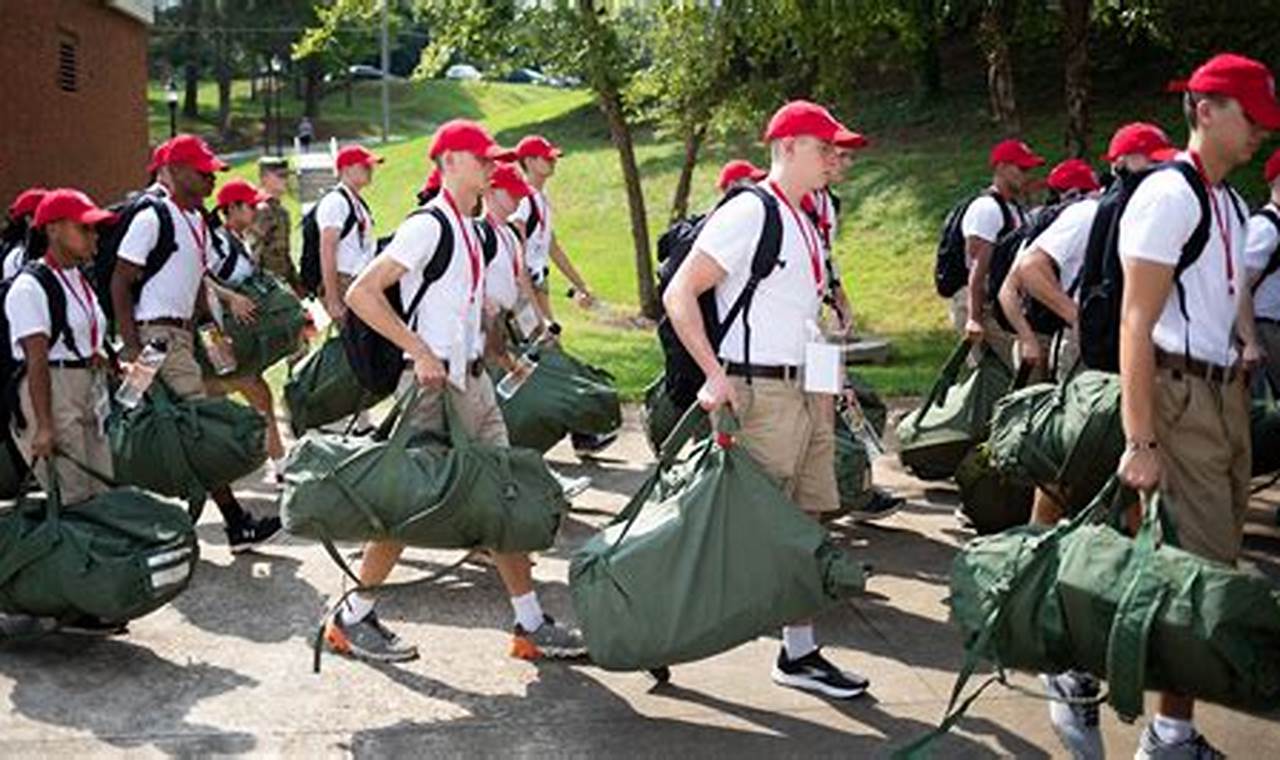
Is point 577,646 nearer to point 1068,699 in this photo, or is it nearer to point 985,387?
point 1068,699

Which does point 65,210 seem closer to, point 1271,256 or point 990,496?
point 990,496

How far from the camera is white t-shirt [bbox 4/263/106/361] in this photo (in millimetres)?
6129

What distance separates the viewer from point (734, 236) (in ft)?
17.9

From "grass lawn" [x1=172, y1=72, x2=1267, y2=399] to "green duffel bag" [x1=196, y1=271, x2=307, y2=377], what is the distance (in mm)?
3859

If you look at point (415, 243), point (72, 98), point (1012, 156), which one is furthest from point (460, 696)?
point (72, 98)

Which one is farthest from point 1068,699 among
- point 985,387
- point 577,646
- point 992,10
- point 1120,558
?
point 992,10

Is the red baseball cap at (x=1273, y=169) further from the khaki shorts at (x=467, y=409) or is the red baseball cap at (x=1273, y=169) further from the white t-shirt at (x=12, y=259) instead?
the white t-shirt at (x=12, y=259)

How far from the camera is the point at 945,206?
21.4 m

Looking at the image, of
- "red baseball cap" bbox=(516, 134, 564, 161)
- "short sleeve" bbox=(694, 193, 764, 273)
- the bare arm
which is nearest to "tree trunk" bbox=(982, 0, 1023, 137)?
"red baseball cap" bbox=(516, 134, 564, 161)

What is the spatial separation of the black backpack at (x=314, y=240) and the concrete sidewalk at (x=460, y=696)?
2818mm

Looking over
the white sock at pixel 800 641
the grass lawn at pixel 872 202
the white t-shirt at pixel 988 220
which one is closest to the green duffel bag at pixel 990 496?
the white t-shirt at pixel 988 220

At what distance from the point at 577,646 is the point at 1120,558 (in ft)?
7.77

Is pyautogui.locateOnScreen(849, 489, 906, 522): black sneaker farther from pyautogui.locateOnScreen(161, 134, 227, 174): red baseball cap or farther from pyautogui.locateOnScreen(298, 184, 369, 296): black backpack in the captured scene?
pyautogui.locateOnScreen(161, 134, 227, 174): red baseball cap

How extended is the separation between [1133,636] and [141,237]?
5037 mm
